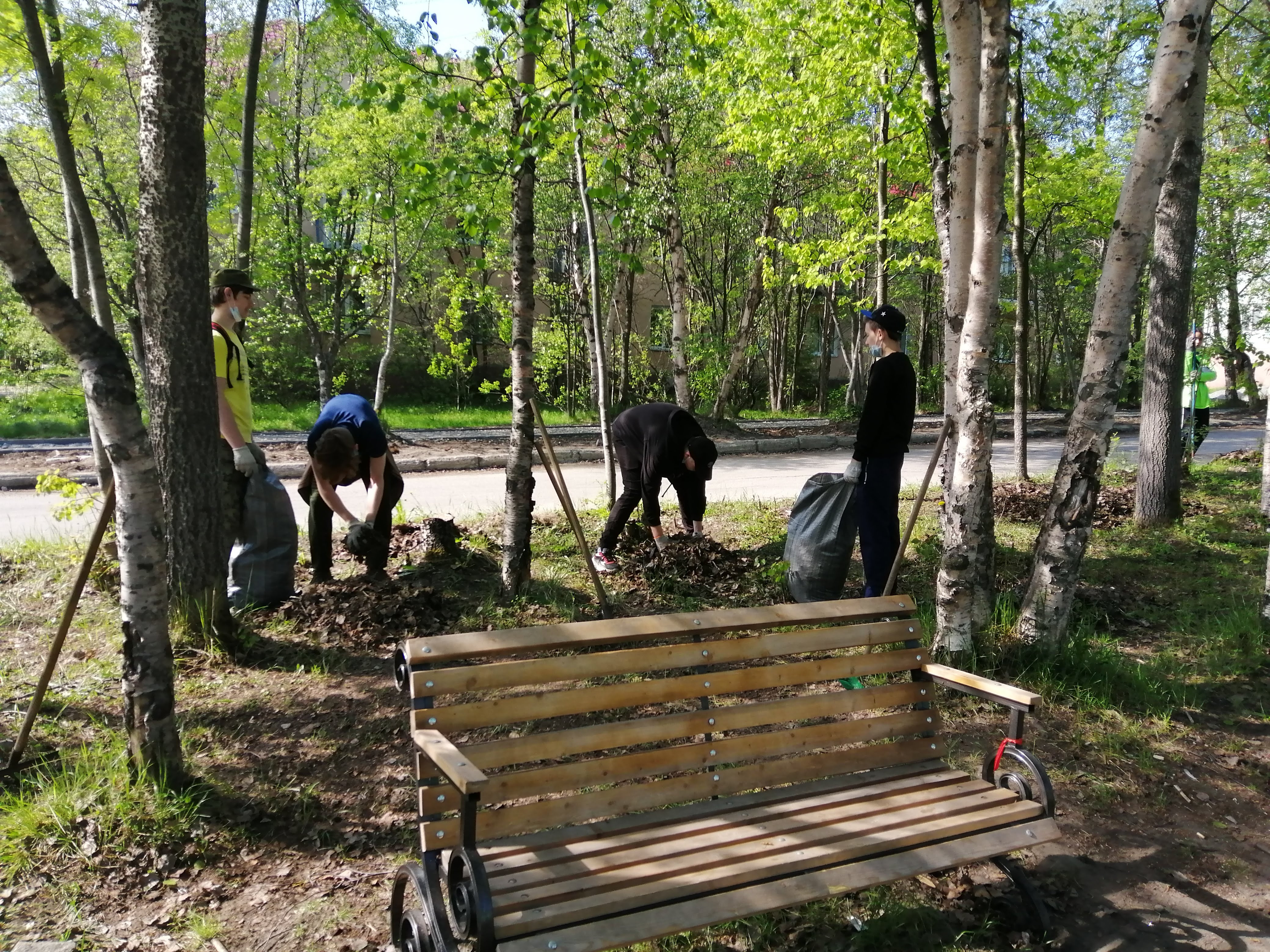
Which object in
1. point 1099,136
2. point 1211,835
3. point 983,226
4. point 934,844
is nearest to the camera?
point 934,844

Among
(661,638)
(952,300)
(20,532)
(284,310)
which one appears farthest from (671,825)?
(284,310)

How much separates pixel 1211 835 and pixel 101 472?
20.2ft

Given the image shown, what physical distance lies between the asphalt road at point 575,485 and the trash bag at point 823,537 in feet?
9.04

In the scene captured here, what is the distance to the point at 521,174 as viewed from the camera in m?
5.17

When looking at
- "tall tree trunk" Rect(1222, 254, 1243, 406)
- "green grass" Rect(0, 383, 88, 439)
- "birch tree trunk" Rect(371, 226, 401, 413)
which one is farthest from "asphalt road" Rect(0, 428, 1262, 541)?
"tall tree trunk" Rect(1222, 254, 1243, 406)

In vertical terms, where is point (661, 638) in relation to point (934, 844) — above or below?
above

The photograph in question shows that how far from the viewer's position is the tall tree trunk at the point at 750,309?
15.3 meters

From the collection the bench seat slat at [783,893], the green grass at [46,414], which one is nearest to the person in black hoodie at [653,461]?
the bench seat slat at [783,893]

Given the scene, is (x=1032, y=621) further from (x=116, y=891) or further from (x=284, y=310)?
(x=284, y=310)

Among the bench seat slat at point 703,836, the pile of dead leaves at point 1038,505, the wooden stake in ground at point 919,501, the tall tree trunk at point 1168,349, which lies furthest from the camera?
the pile of dead leaves at point 1038,505

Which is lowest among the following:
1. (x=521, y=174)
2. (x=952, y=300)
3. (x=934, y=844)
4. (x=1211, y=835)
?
(x=1211, y=835)

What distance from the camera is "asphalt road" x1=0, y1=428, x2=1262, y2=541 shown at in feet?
26.9

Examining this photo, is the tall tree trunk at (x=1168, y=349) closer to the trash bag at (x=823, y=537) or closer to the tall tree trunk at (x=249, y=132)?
the trash bag at (x=823, y=537)

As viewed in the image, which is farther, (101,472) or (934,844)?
(101,472)
